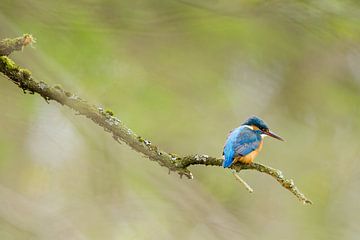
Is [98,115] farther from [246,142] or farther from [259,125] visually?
[259,125]

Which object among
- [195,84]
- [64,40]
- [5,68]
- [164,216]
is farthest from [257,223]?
[5,68]

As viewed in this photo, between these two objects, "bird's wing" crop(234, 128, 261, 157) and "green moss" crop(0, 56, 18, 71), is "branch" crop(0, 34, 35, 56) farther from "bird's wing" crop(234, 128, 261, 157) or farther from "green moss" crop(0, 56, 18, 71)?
"bird's wing" crop(234, 128, 261, 157)

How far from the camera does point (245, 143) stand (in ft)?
10.0

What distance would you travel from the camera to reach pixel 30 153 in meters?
6.30

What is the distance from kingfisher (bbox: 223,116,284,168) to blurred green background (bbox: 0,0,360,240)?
1649mm

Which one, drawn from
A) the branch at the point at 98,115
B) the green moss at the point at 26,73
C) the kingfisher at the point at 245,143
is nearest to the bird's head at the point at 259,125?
the kingfisher at the point at 245,143

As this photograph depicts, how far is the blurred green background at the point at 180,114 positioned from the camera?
502 cm

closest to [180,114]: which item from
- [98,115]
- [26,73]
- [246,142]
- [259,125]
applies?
[259,125]

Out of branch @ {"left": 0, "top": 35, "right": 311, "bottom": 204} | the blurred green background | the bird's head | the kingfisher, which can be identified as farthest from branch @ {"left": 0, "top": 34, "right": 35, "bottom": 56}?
the blurred green background

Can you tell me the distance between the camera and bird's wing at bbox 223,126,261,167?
2890 mm

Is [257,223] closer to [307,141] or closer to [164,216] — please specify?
[164,216]

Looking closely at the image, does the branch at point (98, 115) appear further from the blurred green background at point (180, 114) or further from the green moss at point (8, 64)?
the blurred green background at point (180, 114)

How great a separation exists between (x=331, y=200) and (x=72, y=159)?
9.35 ft

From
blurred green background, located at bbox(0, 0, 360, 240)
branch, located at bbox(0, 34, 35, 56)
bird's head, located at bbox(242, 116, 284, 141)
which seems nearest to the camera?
branch, located at bbox(0, 34, 35, 56)
